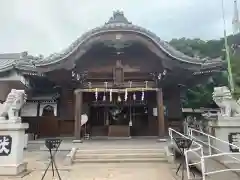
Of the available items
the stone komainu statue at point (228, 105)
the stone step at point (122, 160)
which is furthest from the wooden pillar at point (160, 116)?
the stone komainu statue at point (228, 105)

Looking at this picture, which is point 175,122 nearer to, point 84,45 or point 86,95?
point 86,95

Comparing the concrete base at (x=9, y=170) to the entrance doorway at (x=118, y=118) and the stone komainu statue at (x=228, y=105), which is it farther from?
the entrance doorway at (x=118, y=118)

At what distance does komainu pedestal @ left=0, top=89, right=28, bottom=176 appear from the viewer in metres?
7.41

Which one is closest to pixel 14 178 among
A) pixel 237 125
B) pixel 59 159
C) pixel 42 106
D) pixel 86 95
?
pixel 59 159

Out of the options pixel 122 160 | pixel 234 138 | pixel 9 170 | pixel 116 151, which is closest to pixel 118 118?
pixel 116 151

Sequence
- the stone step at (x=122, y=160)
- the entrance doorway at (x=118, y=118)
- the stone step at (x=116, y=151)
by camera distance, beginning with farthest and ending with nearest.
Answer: the entrance doorway at (x=118, y=118) < the stone step at (x=116, y=151) < the stone step at (x=122, y=160)

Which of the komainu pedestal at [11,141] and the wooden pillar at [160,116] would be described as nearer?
the komainu pedestal at [11,141]

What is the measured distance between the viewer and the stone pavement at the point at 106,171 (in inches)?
280

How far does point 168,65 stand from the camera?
13.0 meters

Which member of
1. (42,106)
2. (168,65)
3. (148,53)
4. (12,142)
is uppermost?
(148,53)

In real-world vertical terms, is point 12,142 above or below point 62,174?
above

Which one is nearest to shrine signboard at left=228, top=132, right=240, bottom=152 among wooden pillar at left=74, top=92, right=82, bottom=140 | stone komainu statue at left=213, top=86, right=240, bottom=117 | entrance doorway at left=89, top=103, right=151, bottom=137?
stone komainu statue at left=213, top=86, right=240, bottom=117

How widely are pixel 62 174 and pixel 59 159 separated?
222 cm

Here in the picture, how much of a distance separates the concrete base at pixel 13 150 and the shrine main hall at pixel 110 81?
513cm
